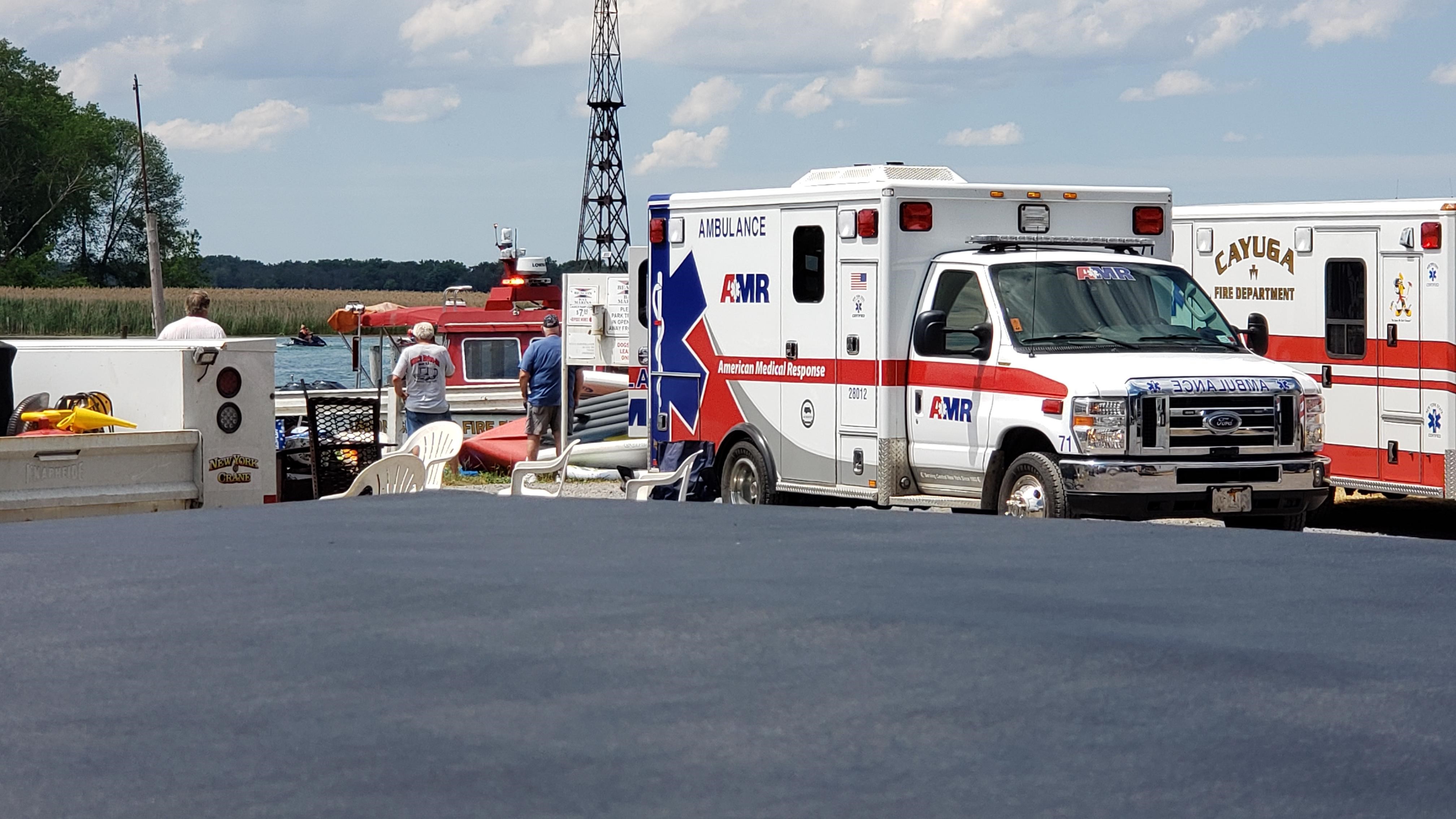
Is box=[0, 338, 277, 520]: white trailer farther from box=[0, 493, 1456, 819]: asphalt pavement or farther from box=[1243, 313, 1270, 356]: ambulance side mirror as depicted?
box=[1243, 313, 1270, 356]: ambulance side mirror

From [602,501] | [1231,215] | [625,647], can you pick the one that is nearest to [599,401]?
→ [1231,215]

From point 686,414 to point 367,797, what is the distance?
41.2ft

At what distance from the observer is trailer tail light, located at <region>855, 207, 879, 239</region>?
1249 cm

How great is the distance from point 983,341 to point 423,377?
8.12 metres

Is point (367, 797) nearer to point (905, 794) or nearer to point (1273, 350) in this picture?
point (905, 794)

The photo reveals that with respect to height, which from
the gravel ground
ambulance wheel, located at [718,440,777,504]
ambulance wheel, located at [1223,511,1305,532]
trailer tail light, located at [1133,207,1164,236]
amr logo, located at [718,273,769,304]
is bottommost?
the gravel ground

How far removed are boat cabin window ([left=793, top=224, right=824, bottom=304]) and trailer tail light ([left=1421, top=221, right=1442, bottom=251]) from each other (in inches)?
174

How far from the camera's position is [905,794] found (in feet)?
6.13

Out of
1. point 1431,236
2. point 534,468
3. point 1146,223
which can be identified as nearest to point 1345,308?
point 1431,236

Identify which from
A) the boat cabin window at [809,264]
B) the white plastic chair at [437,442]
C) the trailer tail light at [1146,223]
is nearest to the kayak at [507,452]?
the boat cabin window at [809,264]

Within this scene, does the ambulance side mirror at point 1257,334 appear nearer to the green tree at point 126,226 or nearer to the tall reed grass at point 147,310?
the tall reed grass at point 147,310

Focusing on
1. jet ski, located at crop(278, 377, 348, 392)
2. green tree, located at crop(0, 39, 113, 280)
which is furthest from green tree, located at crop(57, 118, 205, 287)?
jet ski, located at crop(278, 377, 348, 392)

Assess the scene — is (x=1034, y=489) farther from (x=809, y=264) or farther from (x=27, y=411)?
(x=27, y=411)

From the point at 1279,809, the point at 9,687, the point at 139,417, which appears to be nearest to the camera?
the point at 1279,809
